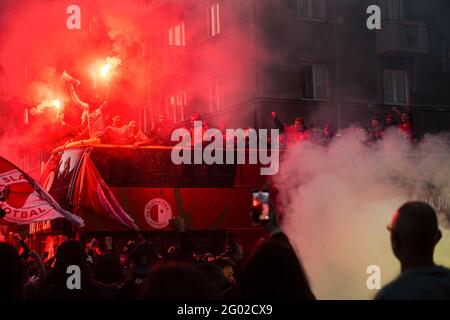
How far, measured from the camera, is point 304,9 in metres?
23.7

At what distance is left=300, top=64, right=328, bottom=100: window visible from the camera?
77.6ft

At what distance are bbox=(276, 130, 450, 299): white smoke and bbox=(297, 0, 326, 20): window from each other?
10.3 metres

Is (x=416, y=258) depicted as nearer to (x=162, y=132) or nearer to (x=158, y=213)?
(x=158, y=213)

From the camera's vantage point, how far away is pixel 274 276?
3561mm

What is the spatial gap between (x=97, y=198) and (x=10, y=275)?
10128mm

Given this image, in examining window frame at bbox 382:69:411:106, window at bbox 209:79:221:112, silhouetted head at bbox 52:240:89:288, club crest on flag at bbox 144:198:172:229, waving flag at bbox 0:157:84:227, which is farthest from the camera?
window frame at bbox 382:69:411:106

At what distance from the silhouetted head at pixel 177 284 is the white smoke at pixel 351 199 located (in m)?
8.68

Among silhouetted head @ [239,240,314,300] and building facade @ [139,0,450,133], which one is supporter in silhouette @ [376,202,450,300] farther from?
building facade @ [139,0,450,133]

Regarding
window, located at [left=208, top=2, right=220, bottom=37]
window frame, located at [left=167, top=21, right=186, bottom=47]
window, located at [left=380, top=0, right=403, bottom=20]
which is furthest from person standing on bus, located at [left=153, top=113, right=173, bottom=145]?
window, located at [left=380, top=0, right=403, bottom=20]

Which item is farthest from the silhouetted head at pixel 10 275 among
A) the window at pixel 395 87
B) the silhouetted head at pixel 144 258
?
the window at pixel 395 87

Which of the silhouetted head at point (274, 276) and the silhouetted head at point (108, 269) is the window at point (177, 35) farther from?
the silhouetted head at point (274, 276)

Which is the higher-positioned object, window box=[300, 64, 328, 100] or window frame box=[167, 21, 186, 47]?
window frame box=[167, 21, 186, 47]

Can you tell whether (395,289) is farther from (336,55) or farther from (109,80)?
(336,55)
